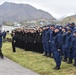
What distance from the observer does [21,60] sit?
70.0 ft

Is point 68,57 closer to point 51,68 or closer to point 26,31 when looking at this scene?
point 51,68

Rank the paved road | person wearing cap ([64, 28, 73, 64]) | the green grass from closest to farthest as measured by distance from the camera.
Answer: the paved road, the green grass, person wearing cap ([64, 28, 73, 64])

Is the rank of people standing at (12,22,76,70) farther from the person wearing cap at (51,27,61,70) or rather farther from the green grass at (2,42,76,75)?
the green grass at (2,42,76,75)

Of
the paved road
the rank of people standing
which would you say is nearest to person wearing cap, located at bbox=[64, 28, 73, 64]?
the rank of people standing

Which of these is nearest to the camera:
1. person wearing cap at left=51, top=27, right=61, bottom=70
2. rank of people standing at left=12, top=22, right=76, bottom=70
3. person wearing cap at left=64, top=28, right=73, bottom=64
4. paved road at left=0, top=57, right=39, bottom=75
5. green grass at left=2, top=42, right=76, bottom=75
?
paved road at left=0, top=57, right=39, bottom=75

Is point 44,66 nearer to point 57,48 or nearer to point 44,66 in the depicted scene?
point 44,66

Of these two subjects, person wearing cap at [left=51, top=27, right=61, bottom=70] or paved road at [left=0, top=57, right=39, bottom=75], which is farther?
person wearing cap at [left=51, top=27, right=61, bottom=70]

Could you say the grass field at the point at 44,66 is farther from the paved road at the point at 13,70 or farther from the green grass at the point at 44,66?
the paved road at the point at 13,70

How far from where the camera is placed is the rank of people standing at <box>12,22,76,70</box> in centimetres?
1773

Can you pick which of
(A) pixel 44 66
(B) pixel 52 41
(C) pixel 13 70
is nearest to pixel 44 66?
(A) pixel 44 66

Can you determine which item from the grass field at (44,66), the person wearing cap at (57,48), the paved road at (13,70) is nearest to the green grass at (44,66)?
the grass field at (44,66)

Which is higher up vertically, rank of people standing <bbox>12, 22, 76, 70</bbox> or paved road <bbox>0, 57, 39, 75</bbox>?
rank of people standing <bbox>12, 22, 76, 70</bbox>

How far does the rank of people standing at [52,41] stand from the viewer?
17.7 metres

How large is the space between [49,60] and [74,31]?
3574 millimetres
